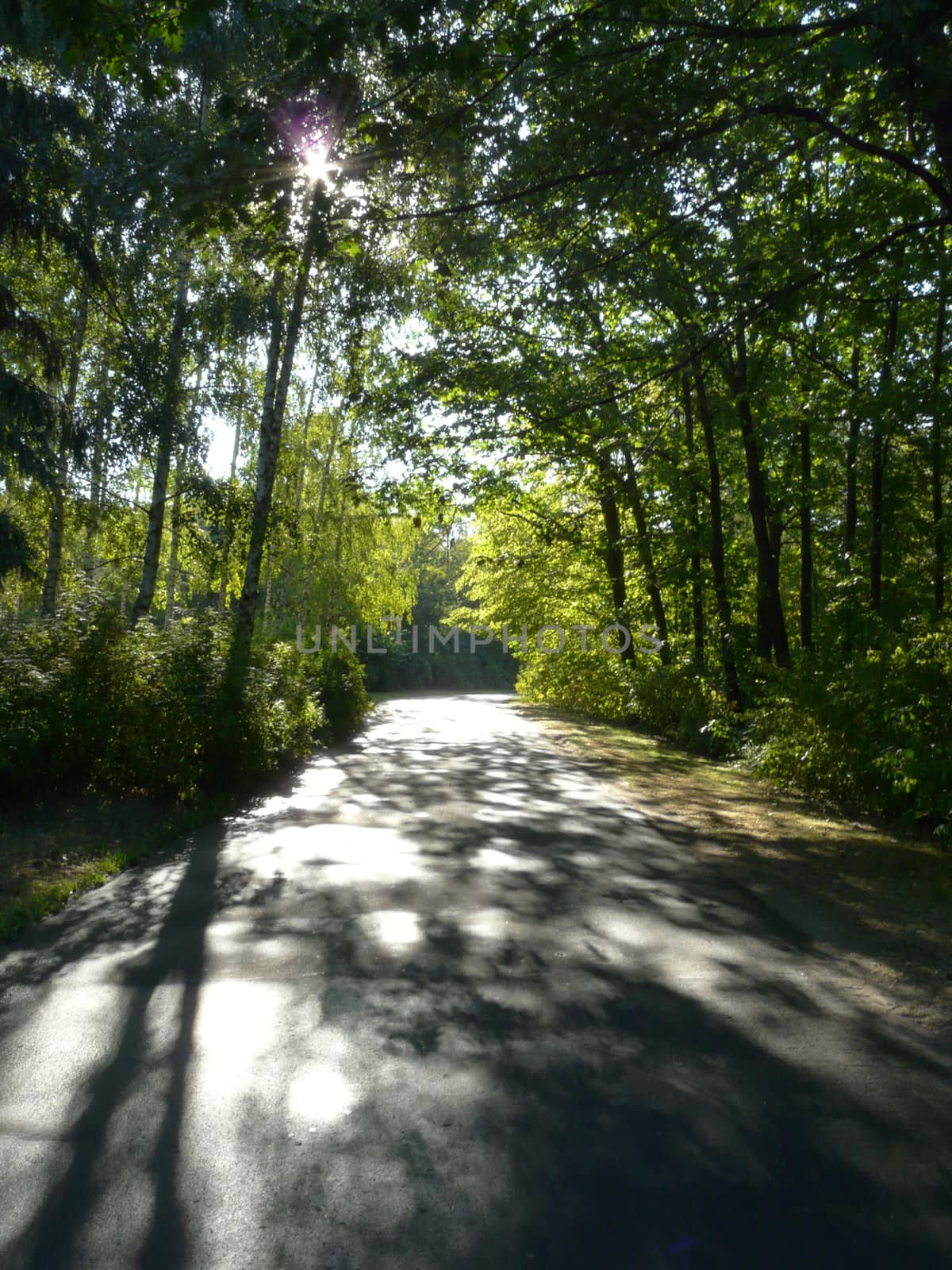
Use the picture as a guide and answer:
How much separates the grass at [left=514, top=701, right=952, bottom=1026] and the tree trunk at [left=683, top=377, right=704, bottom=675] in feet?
20.0

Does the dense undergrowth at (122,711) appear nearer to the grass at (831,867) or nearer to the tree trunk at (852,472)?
the grass at (831,867)

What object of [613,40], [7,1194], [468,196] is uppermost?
[613,40]

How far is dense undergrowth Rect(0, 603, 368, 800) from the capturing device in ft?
33.6

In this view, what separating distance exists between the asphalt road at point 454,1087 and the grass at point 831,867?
0.38 m

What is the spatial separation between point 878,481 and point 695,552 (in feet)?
23.7

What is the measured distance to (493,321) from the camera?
1345 cm

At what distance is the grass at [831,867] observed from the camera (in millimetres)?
5906

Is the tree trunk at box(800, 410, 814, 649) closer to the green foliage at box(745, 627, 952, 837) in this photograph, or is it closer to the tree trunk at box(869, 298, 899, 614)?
the tree trunk at box(869, 298, 899, 614)

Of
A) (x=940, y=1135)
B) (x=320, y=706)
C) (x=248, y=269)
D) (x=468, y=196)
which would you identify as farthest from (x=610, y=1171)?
(x=320, y=706)

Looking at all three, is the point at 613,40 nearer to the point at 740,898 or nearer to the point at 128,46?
the point at 128,46

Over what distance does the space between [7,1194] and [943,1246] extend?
113 inches

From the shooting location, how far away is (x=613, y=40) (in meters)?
8.52

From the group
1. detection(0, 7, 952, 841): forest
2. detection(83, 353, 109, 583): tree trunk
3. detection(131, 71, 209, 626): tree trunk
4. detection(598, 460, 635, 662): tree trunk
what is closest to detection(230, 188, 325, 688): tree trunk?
detection(0, 7, 952, 841): forest

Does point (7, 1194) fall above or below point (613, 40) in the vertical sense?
below
